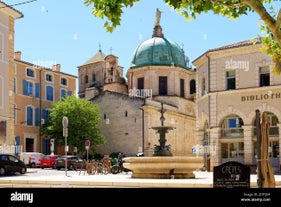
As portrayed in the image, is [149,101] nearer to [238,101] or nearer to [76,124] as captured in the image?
[76,124]

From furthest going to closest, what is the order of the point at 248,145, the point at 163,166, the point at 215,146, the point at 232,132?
the point at 215,146, the point at 232,132, the point at 248,145, the point at 163,166

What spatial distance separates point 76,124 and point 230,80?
19.2 m

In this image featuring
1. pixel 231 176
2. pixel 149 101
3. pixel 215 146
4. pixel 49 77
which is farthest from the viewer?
pixel 49 77

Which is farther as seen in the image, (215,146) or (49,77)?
(49,77)

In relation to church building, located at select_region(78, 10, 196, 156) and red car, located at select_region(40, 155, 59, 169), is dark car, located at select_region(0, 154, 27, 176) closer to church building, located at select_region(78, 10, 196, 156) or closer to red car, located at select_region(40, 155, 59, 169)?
red car, located at select_region(40, 155, 59, 169)

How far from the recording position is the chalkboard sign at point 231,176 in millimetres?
8141

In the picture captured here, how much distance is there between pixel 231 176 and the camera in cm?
819

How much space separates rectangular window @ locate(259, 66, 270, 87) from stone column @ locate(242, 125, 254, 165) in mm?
3365

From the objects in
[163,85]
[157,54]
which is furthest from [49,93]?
[157,54]

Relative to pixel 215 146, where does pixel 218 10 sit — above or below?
above

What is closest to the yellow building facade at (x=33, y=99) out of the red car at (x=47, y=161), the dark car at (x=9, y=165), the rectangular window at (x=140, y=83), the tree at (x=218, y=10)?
the red car at (x=47, y=161)

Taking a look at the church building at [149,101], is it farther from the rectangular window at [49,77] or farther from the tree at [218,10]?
the tree at [218,10]

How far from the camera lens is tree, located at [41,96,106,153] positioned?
51.4m
